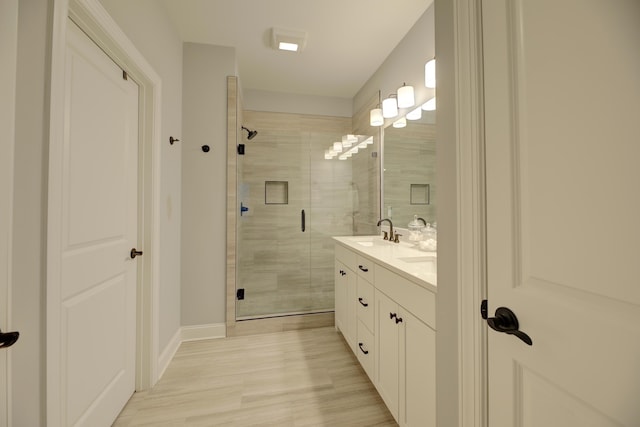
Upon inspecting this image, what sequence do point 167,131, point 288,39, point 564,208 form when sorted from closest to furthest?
point 564,208
point 167,131
point 288,39

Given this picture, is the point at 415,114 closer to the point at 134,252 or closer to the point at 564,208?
the point at 564,208

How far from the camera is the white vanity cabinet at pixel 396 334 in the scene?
1047 millimetres

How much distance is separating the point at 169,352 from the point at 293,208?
73.1 inches

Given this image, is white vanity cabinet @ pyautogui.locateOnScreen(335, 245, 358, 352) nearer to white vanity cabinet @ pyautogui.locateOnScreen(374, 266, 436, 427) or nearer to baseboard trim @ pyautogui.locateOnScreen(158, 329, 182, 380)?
white vanity cabinet @ pyautogui.locateOnScreen(374, 266, 436, 427)

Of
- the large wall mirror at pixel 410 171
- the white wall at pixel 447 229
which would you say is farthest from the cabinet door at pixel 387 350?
the large wall mirror at pixel 410 171

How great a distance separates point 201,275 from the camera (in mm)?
2369

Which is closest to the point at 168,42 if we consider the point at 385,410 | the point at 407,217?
the point at 407,217

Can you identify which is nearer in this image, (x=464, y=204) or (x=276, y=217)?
(x=464, y=204)

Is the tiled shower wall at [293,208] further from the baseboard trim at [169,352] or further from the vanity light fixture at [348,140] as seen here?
the baseboard trim at [169,352]

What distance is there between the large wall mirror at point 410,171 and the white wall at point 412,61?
27 cm

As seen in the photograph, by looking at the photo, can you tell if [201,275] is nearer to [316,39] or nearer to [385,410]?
[385,410]

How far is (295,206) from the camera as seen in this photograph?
319 centimetres

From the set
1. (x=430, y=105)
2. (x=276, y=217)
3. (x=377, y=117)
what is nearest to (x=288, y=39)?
(x=377, y=117)

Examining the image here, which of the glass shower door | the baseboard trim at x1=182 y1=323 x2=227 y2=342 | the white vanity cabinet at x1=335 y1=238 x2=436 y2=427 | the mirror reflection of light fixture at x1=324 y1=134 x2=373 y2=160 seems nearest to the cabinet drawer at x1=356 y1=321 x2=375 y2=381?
the white vanity cabinet at x1=335 y1=238 x2=436 y2=427
